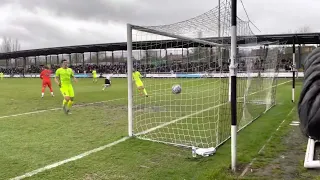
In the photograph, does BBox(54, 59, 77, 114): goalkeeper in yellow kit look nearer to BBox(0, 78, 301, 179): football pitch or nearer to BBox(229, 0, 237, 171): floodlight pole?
BBox(0, 78, 301, 179): football pitch

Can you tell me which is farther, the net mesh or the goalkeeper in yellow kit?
the goalkeeper in yellow kit

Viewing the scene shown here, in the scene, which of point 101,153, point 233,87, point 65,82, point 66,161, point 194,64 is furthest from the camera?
point 65,82

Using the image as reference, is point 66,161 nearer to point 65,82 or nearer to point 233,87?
point 233,87

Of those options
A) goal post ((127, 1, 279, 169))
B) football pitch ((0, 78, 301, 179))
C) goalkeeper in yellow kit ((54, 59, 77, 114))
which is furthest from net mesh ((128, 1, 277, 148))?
goalkeeper in yellow kit ((54, 59, 77, 114))

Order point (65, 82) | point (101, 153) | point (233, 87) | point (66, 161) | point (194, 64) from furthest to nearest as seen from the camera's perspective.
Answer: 1. point (65, 82)
2. point (194, 64)
3. point (101, 153)
4. point (66, 161)
5. point (233, 87)

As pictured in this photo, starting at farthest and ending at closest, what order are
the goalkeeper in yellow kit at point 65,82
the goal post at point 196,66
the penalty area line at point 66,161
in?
the goalkeeper in yellow kit at point 65,82, the goal post at point 196,66, the penalty area line at point 66,161

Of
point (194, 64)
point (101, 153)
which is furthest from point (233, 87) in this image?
point (194, 64)

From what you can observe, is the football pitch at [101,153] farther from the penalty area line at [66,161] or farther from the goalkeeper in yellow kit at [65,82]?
the goalkeeper in yellow kit at [65,82]

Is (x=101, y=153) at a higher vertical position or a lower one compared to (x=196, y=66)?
lower

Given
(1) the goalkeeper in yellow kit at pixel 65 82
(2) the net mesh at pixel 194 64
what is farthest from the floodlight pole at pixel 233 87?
(1) the goalkeeper in yellow kit at pixel 65 82

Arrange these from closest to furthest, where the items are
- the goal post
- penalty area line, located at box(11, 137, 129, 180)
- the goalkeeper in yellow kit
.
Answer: penalty area line, located at box(11, 137, 129, 180) → the goal post → the goalkeeper in yellow kit

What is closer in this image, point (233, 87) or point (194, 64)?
point (233, 87)

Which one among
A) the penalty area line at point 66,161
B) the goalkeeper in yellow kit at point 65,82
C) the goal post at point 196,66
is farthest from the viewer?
the goalkeeper in yellow kit at point 65,82

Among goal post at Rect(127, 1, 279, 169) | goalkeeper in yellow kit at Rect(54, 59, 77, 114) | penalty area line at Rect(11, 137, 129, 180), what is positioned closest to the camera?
penalty area line at Rect(11, 137, 129, 180)
